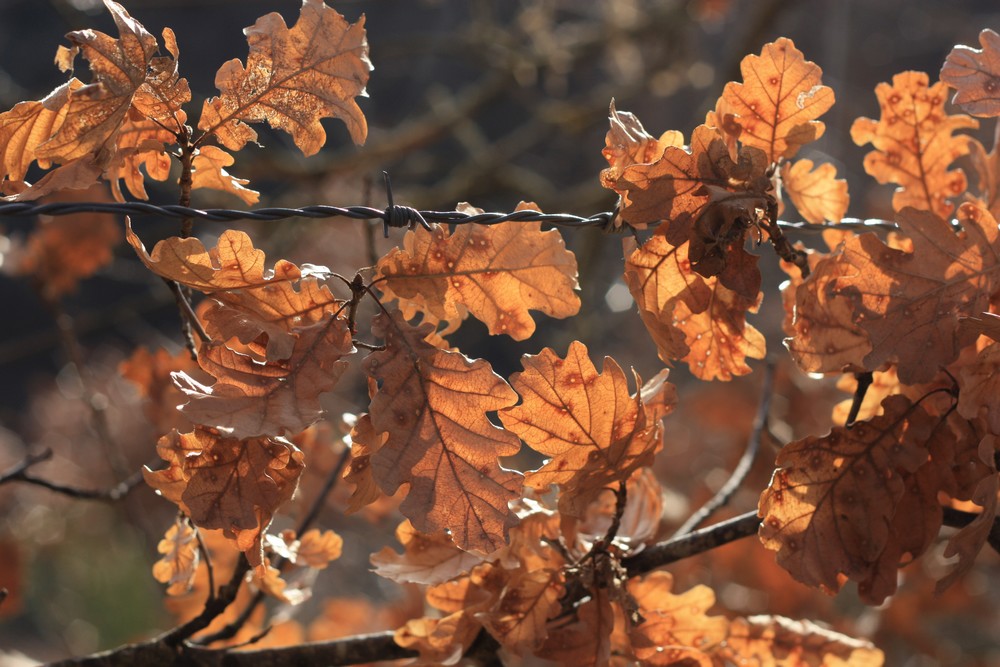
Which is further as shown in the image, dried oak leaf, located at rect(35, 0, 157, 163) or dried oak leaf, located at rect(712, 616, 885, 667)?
dried oak leaf, located at rect(712, 616, 885, 667)

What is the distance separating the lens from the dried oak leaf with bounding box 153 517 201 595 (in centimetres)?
107

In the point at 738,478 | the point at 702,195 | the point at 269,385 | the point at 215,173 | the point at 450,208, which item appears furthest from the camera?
the point at 450,208

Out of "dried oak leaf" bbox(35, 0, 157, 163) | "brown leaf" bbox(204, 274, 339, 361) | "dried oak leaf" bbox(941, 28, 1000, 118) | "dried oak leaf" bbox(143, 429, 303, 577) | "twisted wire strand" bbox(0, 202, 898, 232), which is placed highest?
"dried oak leaf" bbox(941, 28, 1000, 118)

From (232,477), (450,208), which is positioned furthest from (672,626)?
(450,208)

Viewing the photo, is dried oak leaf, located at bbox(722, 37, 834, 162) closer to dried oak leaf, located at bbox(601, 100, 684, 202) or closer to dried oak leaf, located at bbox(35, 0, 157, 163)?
dried oak leaf, located at bbox(601, 100, 684, 202)

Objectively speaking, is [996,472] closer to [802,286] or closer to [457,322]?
[802,286]

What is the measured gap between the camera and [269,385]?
0.83m

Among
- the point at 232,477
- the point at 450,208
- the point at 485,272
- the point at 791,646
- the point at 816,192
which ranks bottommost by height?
the point at 791,646

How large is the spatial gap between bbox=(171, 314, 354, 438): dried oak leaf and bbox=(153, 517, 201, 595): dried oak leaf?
1.12 ft

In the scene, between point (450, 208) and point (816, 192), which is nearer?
point (816, 192)

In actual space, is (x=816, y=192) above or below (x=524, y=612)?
above

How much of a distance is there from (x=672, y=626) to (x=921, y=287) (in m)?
0.52

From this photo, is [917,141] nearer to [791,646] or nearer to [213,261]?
[791,646]

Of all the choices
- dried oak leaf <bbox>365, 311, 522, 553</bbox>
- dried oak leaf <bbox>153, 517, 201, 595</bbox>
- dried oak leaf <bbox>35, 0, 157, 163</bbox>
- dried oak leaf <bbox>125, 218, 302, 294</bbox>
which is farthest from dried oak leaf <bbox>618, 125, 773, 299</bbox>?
dried oak leaf <bbox>153, 517, 201, 595</bbox>
